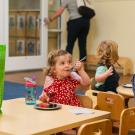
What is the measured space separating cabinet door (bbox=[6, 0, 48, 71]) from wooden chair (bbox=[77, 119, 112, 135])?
6120 mm

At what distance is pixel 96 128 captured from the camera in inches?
75.5

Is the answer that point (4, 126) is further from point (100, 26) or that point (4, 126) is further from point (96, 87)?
point (100, 26)

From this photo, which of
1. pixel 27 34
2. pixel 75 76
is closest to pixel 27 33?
pixel 27 34

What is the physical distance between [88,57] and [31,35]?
1.43 metres

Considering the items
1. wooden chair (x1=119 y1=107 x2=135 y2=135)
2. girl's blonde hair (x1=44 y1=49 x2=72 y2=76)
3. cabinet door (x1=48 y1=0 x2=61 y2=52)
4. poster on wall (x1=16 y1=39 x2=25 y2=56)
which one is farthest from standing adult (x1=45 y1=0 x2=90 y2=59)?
wooden chair (x1=119 y1=107 x2=135 y2=135)

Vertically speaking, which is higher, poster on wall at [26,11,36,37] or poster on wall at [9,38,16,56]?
poster on wall at [26,11,36,37]

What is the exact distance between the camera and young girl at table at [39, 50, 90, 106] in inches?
111

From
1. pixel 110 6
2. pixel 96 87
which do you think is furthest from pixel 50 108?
pixel 110 6

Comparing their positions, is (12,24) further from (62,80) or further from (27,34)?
(62,80)

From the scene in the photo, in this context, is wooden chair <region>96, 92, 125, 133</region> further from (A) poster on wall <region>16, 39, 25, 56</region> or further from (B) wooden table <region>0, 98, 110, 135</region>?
(A) poster on wall <region>16, 39, 25, 56</region>

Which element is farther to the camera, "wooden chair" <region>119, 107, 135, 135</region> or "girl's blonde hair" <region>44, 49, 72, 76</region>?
"girl's blonde hair" <region>44, 49, 72, 76</region>

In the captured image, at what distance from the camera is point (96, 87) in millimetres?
3855

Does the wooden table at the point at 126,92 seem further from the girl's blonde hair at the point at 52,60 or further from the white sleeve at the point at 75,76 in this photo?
the girl's blonde hair at the point at 52,60

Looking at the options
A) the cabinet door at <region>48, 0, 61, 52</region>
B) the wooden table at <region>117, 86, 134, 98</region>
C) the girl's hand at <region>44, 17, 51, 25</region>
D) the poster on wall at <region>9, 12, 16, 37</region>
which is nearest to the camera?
the wooden table at <region>117, 86, 134, 98</region>
